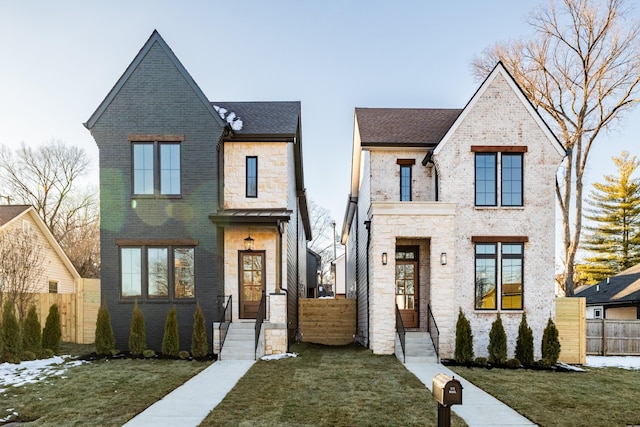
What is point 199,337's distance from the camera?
1166 cm

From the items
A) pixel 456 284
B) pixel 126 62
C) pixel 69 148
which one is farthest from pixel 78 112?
pixel 456 284

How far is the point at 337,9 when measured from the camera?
1404 centimetres

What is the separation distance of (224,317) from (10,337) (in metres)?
5.11

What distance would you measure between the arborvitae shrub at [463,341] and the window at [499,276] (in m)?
1.21

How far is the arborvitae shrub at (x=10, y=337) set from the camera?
412 inches

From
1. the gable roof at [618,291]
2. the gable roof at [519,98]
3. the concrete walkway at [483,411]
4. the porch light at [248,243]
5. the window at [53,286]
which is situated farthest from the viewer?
the window at [53,286]

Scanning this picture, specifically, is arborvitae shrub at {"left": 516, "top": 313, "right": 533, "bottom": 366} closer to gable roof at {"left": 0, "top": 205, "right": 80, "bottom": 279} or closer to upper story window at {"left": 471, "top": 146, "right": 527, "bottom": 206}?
upper story window at {"left": 471, "top": 146, "right": 527, "bottom": 206}

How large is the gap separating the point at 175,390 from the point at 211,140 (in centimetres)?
731

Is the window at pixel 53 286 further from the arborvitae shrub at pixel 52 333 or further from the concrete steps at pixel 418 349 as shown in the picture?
the concrete steps at pixel 418 349

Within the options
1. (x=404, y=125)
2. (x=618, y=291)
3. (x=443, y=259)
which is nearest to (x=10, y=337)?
(x=443, y=259)

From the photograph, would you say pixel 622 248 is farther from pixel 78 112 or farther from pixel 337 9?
pixel 78 112

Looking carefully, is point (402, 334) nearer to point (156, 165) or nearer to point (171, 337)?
point (171, 337)

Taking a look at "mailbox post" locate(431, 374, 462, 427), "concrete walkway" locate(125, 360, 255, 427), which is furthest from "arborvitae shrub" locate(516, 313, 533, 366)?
"mailbox post" locate(431, 374, 462, 427)

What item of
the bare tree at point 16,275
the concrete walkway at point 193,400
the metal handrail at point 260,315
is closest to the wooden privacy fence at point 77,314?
the bare tree at point 16,275
